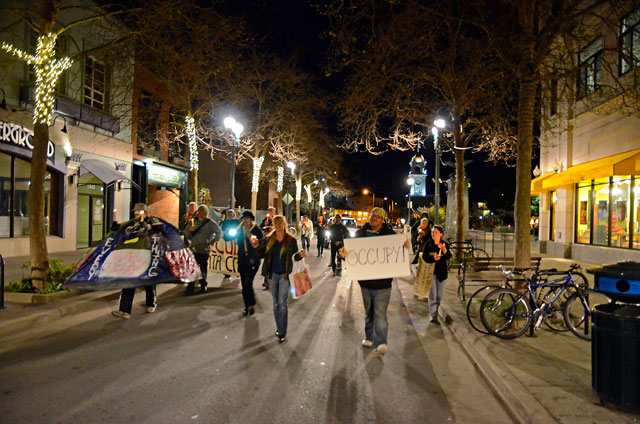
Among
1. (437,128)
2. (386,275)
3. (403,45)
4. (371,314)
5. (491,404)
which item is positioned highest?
(403,45)

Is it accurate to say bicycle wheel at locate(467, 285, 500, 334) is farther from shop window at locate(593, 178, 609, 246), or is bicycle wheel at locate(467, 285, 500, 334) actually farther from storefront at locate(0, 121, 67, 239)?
storefront at locate(0, 121, 67, 239)

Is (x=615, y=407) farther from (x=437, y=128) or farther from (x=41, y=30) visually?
(x=437, y=128)

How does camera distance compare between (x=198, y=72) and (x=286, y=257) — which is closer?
(x=286, y=257)

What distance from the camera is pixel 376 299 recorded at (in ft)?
20.8

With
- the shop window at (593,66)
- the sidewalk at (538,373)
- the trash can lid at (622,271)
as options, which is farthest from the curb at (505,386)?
the shop window at (593,66)

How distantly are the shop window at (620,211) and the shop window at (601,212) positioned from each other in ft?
1.43

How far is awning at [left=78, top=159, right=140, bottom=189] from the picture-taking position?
18406 mm

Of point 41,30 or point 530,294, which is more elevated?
point 41,30

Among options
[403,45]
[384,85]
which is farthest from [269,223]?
[403,45]

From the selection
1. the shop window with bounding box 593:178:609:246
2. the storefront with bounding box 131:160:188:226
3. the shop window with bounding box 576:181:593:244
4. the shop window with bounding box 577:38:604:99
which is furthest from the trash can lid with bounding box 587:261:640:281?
the storefront with bounding box 131:160:188:226

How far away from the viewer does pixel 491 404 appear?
4730 mm

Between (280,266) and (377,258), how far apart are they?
4.83 feet

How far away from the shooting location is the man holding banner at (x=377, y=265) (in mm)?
6285

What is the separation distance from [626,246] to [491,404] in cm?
1306
